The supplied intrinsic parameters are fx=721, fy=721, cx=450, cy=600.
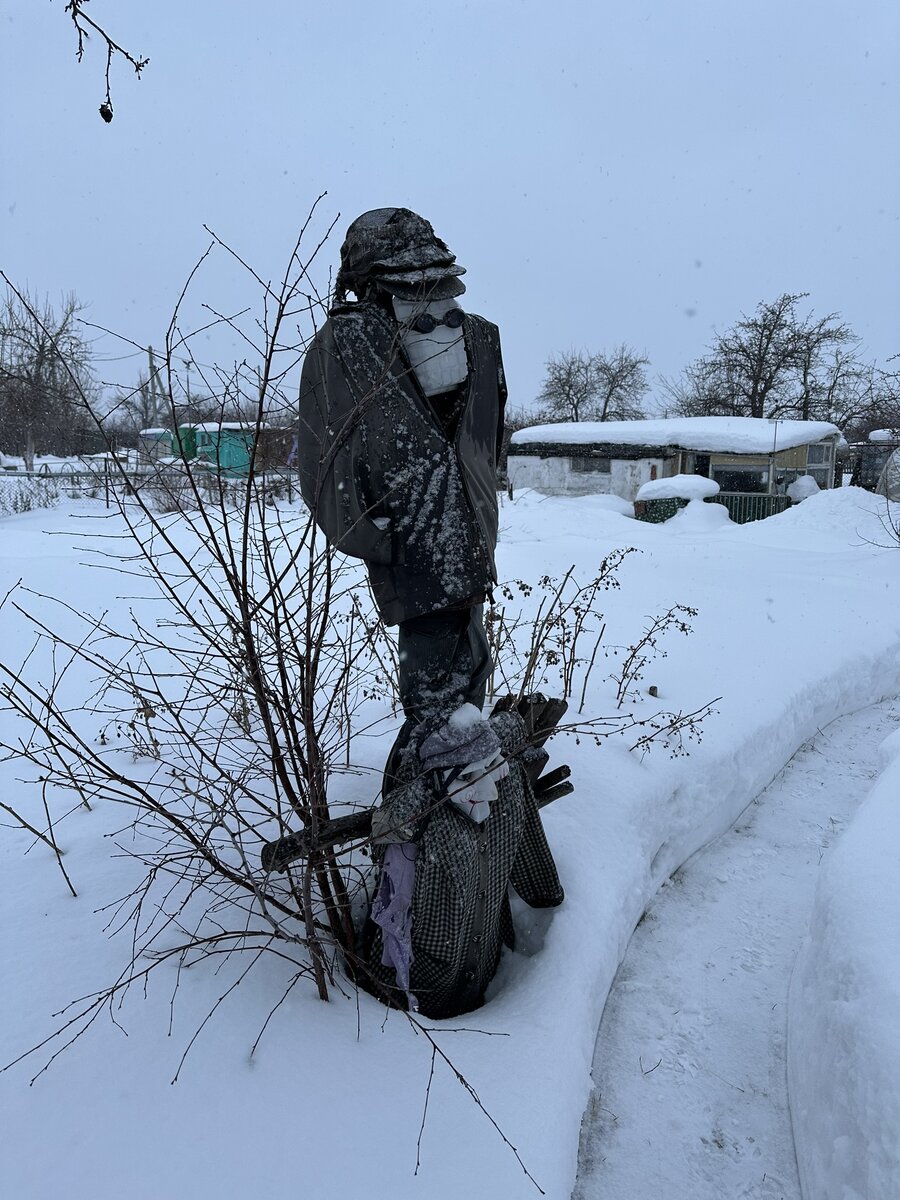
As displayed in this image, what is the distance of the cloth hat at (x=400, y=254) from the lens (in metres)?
2.10

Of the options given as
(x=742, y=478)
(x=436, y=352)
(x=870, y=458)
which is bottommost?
(x=742, y=478)

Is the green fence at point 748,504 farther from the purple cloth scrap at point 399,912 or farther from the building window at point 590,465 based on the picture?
the purple cloth scrap at point 399,912

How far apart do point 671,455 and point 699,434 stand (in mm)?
887

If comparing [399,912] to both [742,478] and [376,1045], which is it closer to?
[376,1045]

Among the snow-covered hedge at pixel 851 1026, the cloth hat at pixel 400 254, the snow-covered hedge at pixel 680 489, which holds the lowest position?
the snow-covered hedge at pixel 851 1026

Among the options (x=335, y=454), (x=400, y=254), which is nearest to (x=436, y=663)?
(x=335, y=454)

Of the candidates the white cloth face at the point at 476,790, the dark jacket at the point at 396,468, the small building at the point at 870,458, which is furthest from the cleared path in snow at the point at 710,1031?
the small building at the point at 870,458

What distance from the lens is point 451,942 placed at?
7.28 ft

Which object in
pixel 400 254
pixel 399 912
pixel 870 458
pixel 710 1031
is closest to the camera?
pixel 400 254

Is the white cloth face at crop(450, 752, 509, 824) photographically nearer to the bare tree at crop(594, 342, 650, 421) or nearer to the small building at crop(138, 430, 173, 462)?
the small building at crop(138, 430, 173, 462)

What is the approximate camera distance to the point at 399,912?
88.4 inches

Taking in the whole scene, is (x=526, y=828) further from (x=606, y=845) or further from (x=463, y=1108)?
(x=463, y=1108)

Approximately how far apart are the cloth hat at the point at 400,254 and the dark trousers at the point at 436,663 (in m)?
0.99

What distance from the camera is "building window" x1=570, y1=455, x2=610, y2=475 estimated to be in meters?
20.3
